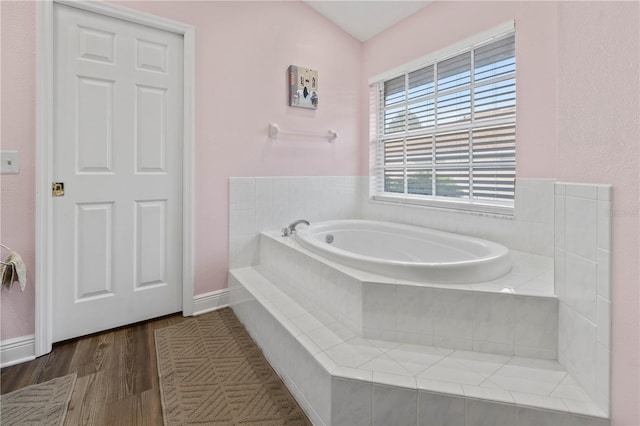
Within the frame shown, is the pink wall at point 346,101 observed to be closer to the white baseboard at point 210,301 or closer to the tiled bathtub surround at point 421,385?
the white baseboard at point 210,301

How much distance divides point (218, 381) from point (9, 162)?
1589 millimetres

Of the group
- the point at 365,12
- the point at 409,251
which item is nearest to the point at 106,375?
the point at 409,251

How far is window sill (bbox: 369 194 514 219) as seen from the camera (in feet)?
6.81

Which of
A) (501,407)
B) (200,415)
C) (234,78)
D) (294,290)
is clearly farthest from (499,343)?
(234,78)

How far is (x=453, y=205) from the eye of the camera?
238cm

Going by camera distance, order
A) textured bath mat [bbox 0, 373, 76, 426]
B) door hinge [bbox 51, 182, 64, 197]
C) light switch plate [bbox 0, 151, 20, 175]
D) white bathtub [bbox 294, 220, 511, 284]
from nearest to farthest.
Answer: textured bath mat [bbox 0, 373, 76, 426], white bathtub [bbox 294, 220, 511, 284], light switch plate [bbox 0, 151, 20, 175], door hinge [bbox 51, 182, 64, 197]

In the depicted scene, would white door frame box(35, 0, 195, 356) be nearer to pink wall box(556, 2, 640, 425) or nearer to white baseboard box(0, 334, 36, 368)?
white baseboard box(0, 334, 36, 368)

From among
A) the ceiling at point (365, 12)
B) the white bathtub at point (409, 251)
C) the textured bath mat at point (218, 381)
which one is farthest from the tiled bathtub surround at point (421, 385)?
the ceiling at point (365, 12)

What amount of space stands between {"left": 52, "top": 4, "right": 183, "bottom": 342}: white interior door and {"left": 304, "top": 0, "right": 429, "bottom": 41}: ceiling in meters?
1.37

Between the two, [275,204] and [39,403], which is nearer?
[39,403]

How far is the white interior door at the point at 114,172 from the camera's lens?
181cm

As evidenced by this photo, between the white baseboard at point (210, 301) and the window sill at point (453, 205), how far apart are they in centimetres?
164

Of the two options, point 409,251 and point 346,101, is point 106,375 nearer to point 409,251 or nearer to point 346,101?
point 409,251

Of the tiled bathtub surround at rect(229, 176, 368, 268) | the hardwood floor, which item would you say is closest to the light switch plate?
the hardwood floor
